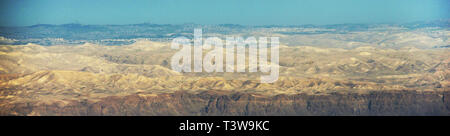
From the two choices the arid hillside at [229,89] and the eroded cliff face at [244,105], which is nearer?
the eroded cliff face at [244,105]

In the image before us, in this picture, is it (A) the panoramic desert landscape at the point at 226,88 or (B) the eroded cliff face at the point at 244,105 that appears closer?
(B) the eroded cliff face at the point at 244,105

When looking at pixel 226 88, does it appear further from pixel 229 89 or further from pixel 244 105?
pixel 244 105

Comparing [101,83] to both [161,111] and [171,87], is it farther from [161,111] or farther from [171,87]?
[161,111]

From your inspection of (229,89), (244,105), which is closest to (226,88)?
(229,89)
